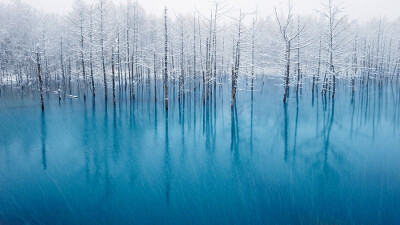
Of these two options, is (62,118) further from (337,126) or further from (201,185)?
(337,126)

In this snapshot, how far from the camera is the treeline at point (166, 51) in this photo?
29.3 metres

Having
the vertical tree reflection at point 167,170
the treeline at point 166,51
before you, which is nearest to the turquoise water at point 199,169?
the vertical tree reflection at point 167,170

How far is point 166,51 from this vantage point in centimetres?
2286

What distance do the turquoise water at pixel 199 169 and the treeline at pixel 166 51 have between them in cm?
717

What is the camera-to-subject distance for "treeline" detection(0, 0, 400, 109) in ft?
96.2

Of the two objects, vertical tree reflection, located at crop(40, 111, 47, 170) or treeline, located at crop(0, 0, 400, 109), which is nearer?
vertical tree reflection, located at crop(40, 111, 47, 170)

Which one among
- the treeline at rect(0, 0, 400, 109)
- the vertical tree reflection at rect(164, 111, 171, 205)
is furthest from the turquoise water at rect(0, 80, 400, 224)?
the treeline at rect(0, 0, 400, 109)

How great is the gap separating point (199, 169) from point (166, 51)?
1406cm

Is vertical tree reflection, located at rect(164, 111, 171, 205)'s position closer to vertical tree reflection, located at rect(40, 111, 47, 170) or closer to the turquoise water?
the turquoise water

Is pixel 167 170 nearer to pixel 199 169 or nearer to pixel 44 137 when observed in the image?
pixel 199 169

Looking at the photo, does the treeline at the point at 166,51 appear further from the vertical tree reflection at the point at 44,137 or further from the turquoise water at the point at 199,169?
the turquoise water at the point at 199,169

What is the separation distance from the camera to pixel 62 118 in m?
21.9

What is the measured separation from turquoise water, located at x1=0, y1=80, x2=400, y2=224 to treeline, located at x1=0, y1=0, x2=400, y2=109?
7.17 metres

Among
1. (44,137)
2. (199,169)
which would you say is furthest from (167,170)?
(44,137)
